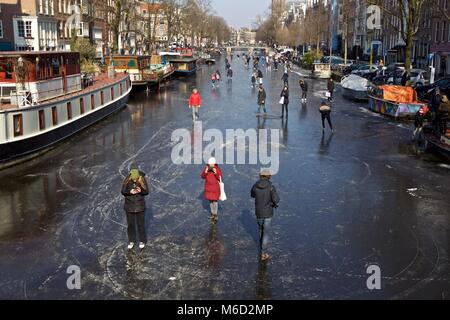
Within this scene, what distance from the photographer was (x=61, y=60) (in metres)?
24.3

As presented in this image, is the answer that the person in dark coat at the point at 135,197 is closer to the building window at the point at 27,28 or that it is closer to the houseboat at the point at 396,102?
the houseboat at the point at 396,102

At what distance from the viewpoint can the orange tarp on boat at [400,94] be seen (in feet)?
90.9

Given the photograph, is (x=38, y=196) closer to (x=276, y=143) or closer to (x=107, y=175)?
(x=107, y=175)

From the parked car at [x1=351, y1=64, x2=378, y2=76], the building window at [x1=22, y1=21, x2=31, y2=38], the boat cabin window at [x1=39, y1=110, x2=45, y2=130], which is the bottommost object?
the boat cabin window at [x1=39, y1=110, x2=45, y2=130]

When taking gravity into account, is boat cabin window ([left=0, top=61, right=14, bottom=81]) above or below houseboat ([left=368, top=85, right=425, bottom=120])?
above

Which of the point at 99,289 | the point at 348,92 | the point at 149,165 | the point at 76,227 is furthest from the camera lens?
the point at 348,92

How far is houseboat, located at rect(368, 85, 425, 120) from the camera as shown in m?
26.5

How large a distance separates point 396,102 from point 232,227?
18402 mm

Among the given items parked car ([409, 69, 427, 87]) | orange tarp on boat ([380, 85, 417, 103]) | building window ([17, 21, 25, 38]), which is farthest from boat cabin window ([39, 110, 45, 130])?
building window ([17, 21, 25, 38])

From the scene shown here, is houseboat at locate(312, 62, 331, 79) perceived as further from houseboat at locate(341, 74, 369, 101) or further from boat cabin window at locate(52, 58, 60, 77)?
boat cabin window at locate(52, 58, 60, 77)

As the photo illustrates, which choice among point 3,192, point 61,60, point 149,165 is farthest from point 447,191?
point 61,60

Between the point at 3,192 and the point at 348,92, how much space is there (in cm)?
2723

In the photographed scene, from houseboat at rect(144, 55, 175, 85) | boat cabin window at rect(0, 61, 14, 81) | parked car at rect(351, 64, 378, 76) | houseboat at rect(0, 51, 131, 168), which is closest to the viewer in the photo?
houseboat at rect(0, 51, 131, 168)

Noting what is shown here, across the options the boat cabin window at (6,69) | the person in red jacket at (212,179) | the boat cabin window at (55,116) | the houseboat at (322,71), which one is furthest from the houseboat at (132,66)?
the person in red jacket at (212,179)
